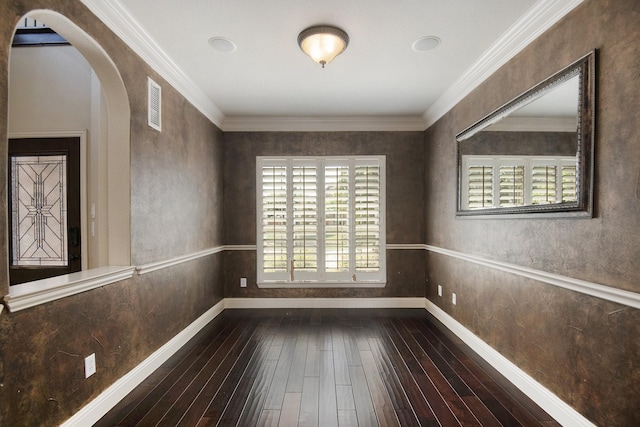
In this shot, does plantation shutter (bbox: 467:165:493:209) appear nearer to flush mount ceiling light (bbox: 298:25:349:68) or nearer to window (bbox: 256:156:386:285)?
window (bbox: 256:156:386:285)

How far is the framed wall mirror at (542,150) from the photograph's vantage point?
5.67 feet

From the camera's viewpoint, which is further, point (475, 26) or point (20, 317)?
point (475, 26)

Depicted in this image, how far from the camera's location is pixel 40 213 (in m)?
2.80

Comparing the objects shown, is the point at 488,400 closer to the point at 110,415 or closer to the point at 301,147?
the point at 110,415

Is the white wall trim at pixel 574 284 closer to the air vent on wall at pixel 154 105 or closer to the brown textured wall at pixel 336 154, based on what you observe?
the brown textured wall at pixel 336 154

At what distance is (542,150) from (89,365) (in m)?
3.14

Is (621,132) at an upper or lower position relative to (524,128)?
lower

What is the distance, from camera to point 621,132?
1530 mm

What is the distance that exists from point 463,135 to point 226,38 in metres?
2.33

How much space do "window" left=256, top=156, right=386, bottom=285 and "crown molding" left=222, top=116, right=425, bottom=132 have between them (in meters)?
0.41

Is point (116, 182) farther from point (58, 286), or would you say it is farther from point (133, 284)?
point (58, 286)

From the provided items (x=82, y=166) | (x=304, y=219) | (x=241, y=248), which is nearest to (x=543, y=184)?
(x=304, y=219)

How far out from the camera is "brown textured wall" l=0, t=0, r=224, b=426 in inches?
57.5

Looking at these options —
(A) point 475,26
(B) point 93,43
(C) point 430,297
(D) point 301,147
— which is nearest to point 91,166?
(B) point 93,43
